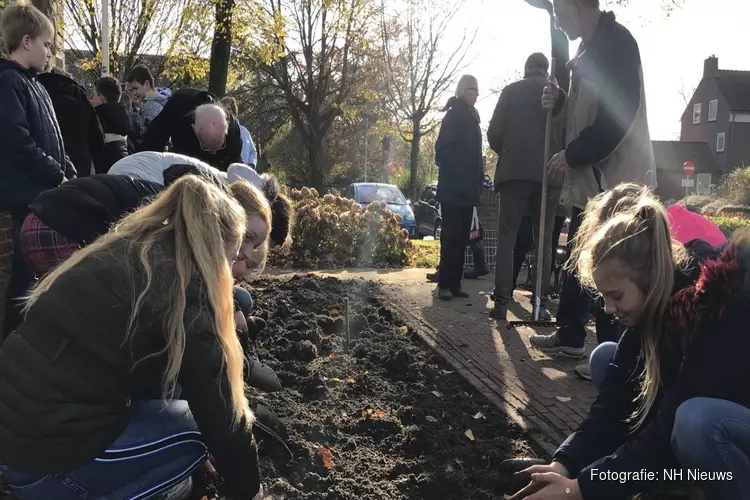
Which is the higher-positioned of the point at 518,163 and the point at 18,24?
the point at 18,24

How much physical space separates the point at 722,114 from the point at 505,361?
49077 millimetres

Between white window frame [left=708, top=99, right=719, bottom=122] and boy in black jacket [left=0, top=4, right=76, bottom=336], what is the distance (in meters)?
51.6

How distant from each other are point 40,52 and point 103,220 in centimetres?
186

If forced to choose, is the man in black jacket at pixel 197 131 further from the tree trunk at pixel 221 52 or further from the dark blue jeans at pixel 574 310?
the tree trunk at pixel 221 52

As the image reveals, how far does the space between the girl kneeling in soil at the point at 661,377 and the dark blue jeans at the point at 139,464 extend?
1.13 metres

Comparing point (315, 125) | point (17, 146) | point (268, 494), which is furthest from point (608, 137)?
point (315, 125)

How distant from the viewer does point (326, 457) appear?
281cm

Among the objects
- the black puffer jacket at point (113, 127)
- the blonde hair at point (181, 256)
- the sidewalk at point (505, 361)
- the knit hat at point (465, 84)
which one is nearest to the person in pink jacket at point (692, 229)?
the sidewalk at point (505, 361)

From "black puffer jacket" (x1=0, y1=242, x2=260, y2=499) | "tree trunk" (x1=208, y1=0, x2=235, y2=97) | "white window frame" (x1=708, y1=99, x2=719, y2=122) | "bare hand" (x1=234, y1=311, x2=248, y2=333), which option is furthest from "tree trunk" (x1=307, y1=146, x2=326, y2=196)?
"white window frame" (x1=708, y1=99, x2=719, y2=122)

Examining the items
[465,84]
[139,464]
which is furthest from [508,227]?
[139,464]

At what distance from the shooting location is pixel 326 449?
289 centimetres

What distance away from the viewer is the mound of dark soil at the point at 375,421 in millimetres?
2625

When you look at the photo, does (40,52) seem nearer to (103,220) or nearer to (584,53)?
(103,220)

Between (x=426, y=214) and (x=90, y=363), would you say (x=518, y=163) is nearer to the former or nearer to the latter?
(x=90, y=363)
